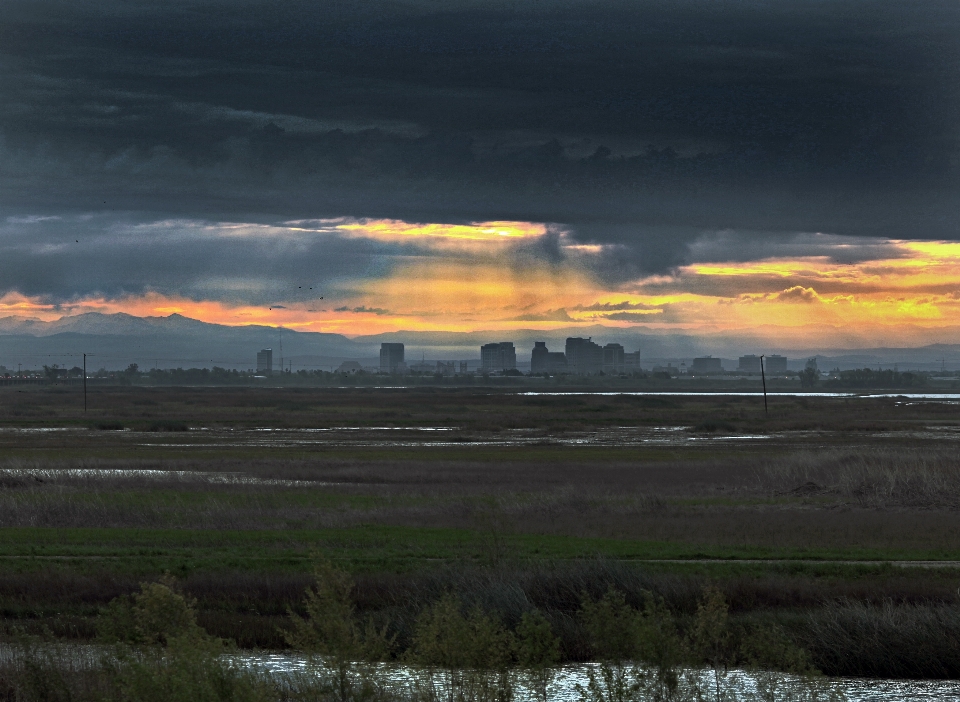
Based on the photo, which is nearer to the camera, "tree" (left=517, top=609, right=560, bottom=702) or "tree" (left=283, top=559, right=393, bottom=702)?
"tree" (left=283, top=559, right=393, bottom=702)

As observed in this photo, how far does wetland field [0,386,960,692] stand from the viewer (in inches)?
835

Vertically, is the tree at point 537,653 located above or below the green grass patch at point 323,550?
above

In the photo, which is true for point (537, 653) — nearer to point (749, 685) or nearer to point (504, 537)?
point (749, 685)

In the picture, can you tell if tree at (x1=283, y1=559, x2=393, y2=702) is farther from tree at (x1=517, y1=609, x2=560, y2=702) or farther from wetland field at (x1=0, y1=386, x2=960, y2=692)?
tree at (x1=517, y1=609, x2=560, y2=702)

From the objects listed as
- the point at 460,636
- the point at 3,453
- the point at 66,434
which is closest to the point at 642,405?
the point at 66,434

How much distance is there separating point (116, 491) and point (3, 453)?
2881 centimetres

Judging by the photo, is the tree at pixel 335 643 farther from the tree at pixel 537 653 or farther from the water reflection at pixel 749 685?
the water reflection at pixel 749 685

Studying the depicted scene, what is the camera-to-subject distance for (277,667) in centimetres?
1903

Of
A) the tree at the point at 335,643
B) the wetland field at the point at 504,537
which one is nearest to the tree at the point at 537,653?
the wetland field at the point at 504,537

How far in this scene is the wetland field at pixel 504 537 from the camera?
21.2 meters

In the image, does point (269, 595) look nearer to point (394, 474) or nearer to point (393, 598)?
point (393, 598)

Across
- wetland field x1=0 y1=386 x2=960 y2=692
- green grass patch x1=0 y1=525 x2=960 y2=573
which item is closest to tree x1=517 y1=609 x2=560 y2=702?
wetland field x1=0 y1=386 x2=960 y2=692

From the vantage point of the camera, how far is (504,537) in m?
28.8

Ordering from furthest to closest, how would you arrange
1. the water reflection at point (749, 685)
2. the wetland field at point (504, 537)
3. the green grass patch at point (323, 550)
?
the green grass patch at point (323, 550) < the wetland field at point (504, 537) < the water reflection at point (749, 685)
